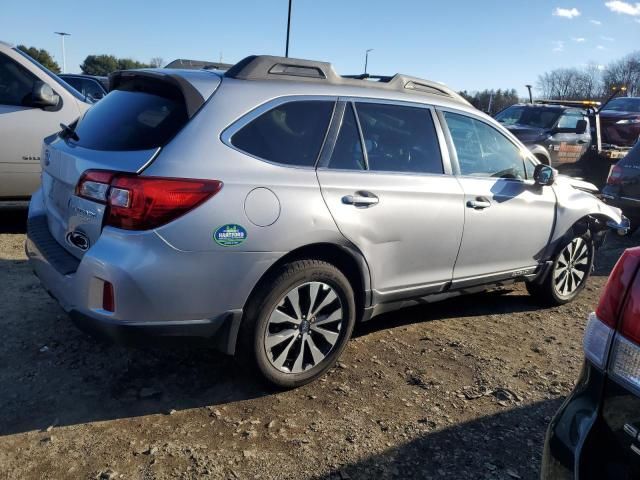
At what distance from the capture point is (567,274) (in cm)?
484

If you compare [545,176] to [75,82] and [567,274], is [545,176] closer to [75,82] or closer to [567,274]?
[567,274]

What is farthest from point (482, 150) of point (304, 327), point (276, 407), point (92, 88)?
point (92, 88)

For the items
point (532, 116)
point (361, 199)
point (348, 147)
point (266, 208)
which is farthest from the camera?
point (532, 116)

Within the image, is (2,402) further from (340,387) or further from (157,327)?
(340,387)

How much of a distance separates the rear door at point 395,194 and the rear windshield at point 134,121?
836 millimetres

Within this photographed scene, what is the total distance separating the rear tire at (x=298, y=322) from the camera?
2.91 m

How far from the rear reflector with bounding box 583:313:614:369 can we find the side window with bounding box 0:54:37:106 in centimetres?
543

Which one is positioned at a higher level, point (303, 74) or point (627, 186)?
point (303, 74)

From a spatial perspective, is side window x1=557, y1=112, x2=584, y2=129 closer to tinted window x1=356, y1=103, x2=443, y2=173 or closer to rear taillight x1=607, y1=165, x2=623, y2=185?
rear taillight x1=607, y1=165, x2=623, y2=185

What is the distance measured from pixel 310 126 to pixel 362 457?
5.81ft

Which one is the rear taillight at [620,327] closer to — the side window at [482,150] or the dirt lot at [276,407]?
the dirt lot at [276,407]

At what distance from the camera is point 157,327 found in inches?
105

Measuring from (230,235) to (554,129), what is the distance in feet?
34.7

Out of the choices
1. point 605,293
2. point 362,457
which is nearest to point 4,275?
point 362,457
